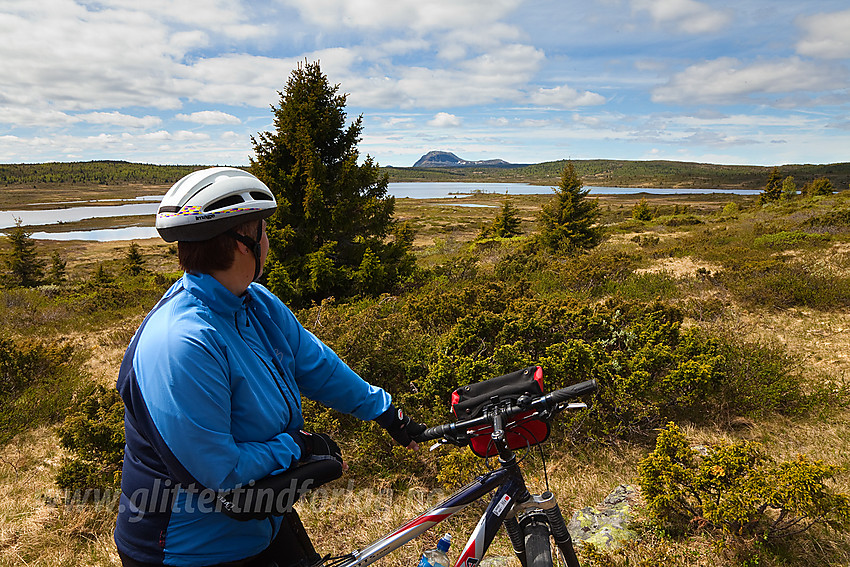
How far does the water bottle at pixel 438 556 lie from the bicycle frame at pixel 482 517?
0.27 ft

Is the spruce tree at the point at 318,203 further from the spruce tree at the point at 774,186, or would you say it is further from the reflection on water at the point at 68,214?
the reflection on water at the point at 68,214

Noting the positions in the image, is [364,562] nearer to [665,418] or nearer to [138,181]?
[665,418]

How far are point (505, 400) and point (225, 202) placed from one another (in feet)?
4.93

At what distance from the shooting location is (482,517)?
2119 mm

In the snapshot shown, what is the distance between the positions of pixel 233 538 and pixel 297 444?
47cm

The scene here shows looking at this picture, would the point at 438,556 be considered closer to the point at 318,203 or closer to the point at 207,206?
the point at 207,206

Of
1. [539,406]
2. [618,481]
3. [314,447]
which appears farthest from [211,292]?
[618,481]

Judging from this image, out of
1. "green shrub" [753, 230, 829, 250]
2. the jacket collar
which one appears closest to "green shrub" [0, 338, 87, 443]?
the jacket collar

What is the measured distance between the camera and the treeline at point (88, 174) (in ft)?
573

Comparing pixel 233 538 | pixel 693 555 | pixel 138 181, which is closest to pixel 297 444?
pixel 233 538

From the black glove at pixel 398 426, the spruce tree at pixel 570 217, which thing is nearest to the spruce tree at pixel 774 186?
the spruce tree at pixel 570 217

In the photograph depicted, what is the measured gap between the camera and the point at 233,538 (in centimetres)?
172

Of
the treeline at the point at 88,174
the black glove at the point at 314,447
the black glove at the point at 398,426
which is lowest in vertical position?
the black glove at the point at 398,426

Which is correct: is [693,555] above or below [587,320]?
below
